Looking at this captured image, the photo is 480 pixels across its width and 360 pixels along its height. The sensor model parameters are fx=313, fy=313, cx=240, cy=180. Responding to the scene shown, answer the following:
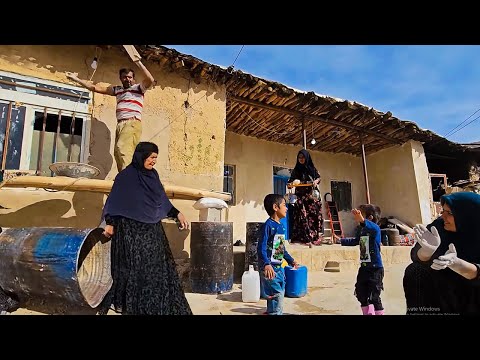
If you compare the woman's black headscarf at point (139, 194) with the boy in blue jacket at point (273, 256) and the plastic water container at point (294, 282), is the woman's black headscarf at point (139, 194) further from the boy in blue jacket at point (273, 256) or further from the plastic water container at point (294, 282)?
the plastic water container at point (294, 282)

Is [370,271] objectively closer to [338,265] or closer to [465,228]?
[465,228]

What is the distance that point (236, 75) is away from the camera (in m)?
5.62

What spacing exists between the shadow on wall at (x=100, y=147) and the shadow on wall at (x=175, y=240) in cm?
114

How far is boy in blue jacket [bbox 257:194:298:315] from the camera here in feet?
9.25

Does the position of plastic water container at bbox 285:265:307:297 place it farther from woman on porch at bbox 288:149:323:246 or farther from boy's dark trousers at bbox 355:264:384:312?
woman on porch at bbox 288:149:323:246

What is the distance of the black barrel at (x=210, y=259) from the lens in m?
4.02

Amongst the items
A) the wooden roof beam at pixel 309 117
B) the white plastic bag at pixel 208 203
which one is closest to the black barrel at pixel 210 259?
the white plastic bag at pixel 208 203

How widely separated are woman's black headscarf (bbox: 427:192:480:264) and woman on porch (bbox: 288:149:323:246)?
11.6 ft

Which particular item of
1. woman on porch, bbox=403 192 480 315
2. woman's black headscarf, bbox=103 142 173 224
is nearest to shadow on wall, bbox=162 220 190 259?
woman's black headscarf, bbox=103 142 173 224

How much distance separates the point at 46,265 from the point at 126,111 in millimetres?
2047

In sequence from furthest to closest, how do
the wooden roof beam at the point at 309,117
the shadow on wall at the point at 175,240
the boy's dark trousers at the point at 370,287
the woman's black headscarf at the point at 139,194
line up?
the wooden roof beam at the point at 309,117
the shadow on wall at the point at 175,240
the boy's dark trousers at the point at 370,287
the woman's black headscarf at the point at 139,194
